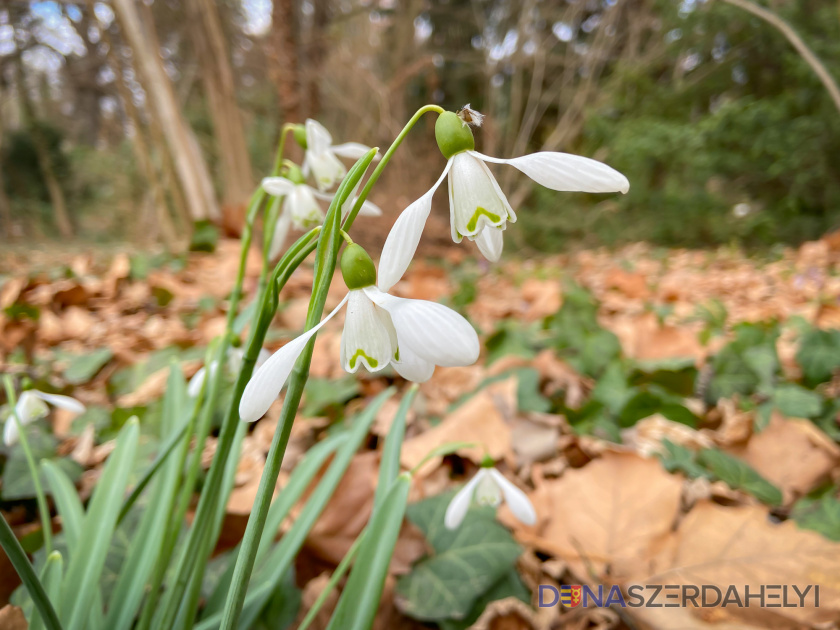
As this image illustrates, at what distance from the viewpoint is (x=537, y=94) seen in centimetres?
635

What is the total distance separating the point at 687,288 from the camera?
9.91ft

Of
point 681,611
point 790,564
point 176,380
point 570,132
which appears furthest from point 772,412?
point 570,132

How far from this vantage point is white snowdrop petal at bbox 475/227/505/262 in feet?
1.49

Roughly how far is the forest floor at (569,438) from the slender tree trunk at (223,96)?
2.88 m

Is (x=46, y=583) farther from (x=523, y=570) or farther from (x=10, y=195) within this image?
(x=10, y=195)

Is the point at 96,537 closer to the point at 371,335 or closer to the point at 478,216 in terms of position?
the point at 371,335

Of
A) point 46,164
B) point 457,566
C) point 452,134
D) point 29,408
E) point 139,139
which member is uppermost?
point 46,164

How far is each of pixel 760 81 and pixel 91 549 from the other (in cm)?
659

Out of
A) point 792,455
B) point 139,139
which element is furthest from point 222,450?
point 139,139

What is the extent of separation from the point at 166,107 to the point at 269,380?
12.9 feet

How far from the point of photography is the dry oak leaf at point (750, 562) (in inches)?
25.3

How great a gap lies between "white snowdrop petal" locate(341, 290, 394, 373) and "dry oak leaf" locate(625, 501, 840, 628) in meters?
0.57

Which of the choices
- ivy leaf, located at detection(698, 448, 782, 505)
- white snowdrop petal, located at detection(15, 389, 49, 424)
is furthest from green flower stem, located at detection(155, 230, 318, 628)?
ivy leaf, located at detection(698, 448, 782, 505)

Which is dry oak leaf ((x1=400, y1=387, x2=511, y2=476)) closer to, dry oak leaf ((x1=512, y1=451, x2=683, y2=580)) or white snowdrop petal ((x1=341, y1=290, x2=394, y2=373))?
dry oak leaf ((x1=512, y1=451, x2=683, y2=580))
